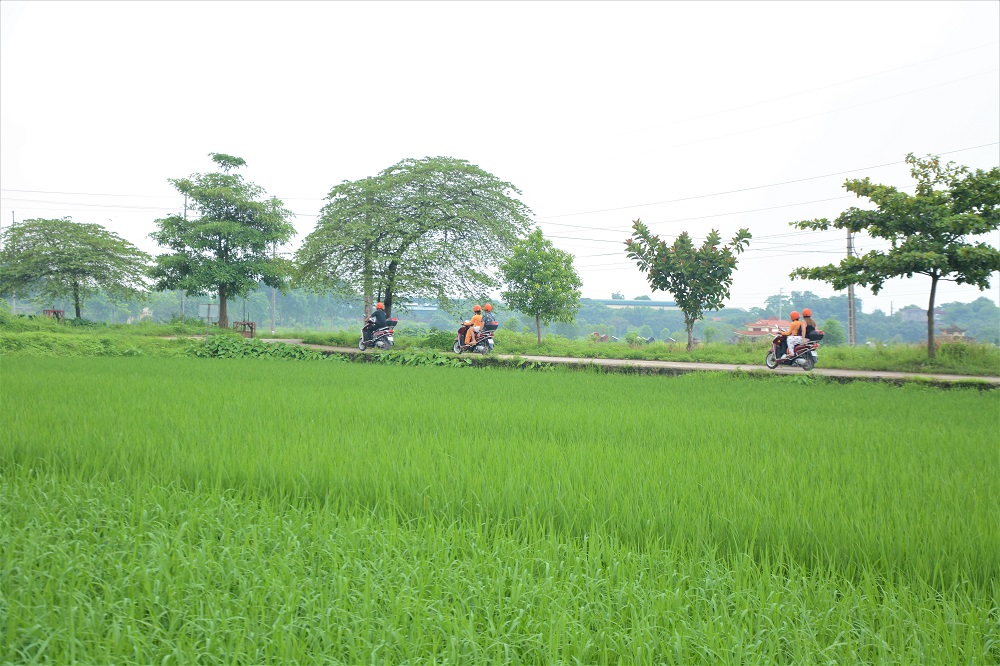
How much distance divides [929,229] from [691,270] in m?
7.35

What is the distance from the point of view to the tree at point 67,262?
2878cm

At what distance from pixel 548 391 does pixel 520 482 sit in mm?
5878

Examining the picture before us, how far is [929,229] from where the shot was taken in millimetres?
14719

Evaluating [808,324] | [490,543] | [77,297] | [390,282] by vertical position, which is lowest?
[490,543]

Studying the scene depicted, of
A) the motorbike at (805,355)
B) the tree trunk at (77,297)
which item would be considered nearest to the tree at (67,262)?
the tree trunk at (77,297)

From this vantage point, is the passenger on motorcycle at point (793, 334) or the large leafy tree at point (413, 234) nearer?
the passenger on motorcycle at point (793, 334)

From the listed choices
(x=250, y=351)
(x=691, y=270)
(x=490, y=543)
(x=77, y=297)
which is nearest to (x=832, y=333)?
(x=691, y=270)

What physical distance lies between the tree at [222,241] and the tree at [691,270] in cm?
1775

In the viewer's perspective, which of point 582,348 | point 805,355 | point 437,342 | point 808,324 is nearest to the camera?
point 808,324

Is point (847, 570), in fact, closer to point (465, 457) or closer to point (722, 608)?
point (722, 608)

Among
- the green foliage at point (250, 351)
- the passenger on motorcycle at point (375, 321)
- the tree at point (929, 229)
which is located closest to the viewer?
the tree at point (929, 229)

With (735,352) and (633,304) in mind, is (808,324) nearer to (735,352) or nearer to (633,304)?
(735,352)

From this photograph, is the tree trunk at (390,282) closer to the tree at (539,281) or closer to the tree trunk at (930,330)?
the tree at (539,281)

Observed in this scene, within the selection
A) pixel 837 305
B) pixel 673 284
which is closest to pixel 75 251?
pixel 673 284
